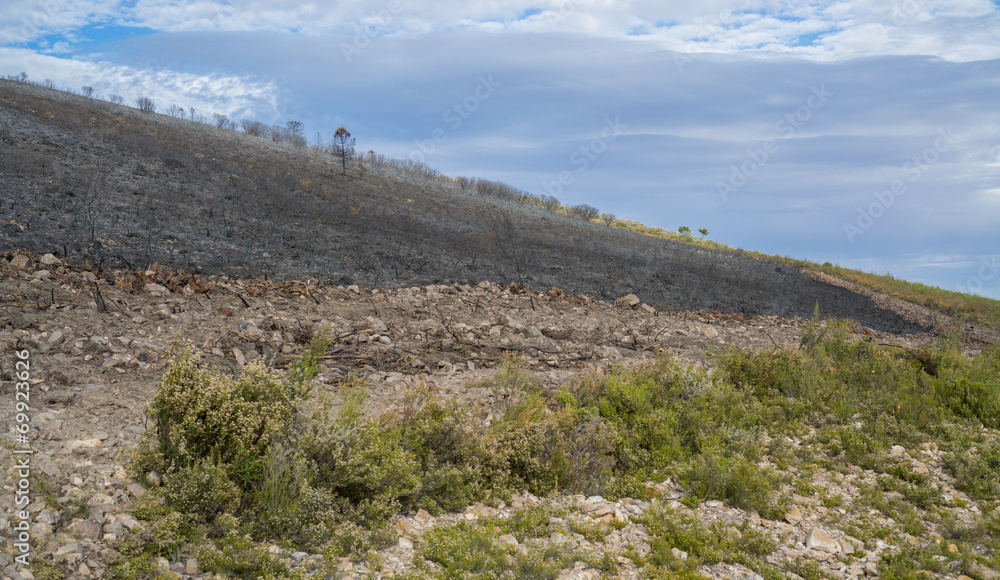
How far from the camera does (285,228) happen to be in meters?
12.7

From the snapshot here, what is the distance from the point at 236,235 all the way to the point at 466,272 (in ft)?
15.9

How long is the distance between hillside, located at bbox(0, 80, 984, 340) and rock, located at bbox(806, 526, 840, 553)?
25.3ft

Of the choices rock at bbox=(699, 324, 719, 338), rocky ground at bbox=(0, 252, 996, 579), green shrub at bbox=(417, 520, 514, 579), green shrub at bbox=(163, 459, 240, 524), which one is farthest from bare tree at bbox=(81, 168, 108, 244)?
rock at bbox=(699, 324, 719, 338)

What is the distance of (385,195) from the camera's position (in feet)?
71.1

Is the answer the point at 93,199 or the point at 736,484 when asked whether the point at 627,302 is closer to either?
the point at 736,484

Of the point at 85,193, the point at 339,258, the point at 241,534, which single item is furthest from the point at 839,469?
the point at 85,193

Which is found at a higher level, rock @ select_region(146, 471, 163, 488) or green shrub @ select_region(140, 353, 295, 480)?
green shrub @ select_region(140, 353, 295, 480)

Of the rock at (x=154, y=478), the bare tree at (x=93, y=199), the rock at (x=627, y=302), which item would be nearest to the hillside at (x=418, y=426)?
the rock at (x=154, y=478)

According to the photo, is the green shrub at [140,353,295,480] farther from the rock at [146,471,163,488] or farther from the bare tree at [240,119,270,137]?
the bare tree at [240,119,270,137]

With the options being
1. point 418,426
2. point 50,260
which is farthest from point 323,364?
point 50,260

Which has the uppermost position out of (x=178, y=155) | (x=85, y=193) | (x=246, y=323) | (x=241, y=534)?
(x=178, y=155)

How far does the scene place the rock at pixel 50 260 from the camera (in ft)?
23.1

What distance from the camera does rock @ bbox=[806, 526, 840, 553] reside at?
3.70 meters

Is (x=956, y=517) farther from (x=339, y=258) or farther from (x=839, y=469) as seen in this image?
(x=339, y=258)
